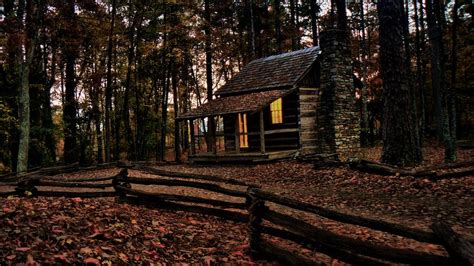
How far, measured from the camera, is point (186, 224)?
761 centimetres

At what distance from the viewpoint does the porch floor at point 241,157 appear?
1877cm

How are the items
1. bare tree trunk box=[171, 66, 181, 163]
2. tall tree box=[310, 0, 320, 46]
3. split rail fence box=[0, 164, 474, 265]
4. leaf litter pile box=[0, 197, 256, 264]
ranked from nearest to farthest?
split rail fence box=[0, 164, 474, 265]
leaf litter pile box=[0, 197, 256, 264]
bare tree trunk box=[171, 66, 181, 163]
tall tree box=[310, 0, 320, 46]

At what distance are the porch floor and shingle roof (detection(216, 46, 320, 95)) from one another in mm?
3884

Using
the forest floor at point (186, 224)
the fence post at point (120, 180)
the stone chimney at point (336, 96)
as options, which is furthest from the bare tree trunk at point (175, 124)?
the forest floor at point (186, 224)

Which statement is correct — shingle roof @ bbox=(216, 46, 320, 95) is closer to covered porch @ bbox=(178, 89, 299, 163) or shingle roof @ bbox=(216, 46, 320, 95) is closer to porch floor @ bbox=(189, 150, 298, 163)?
covered porch @ bbox=(178, 89, 299, 163)

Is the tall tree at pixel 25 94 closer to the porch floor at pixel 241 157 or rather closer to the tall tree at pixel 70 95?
the tall tree at pixel 70 95

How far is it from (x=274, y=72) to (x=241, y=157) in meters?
6.05

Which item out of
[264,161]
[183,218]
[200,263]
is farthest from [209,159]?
[200,263]

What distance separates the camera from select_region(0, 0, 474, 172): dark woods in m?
14.5

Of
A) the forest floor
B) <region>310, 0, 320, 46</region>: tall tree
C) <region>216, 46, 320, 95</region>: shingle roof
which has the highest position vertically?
<region>310, 0, 320, 46</region>: tall tree

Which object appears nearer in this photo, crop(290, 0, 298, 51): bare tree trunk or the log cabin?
the log cabin

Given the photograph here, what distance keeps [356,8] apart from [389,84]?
23.7 meters

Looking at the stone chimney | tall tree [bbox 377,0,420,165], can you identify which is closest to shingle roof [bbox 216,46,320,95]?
the stone chimney

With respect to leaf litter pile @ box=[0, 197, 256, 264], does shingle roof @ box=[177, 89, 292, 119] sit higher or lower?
higher
